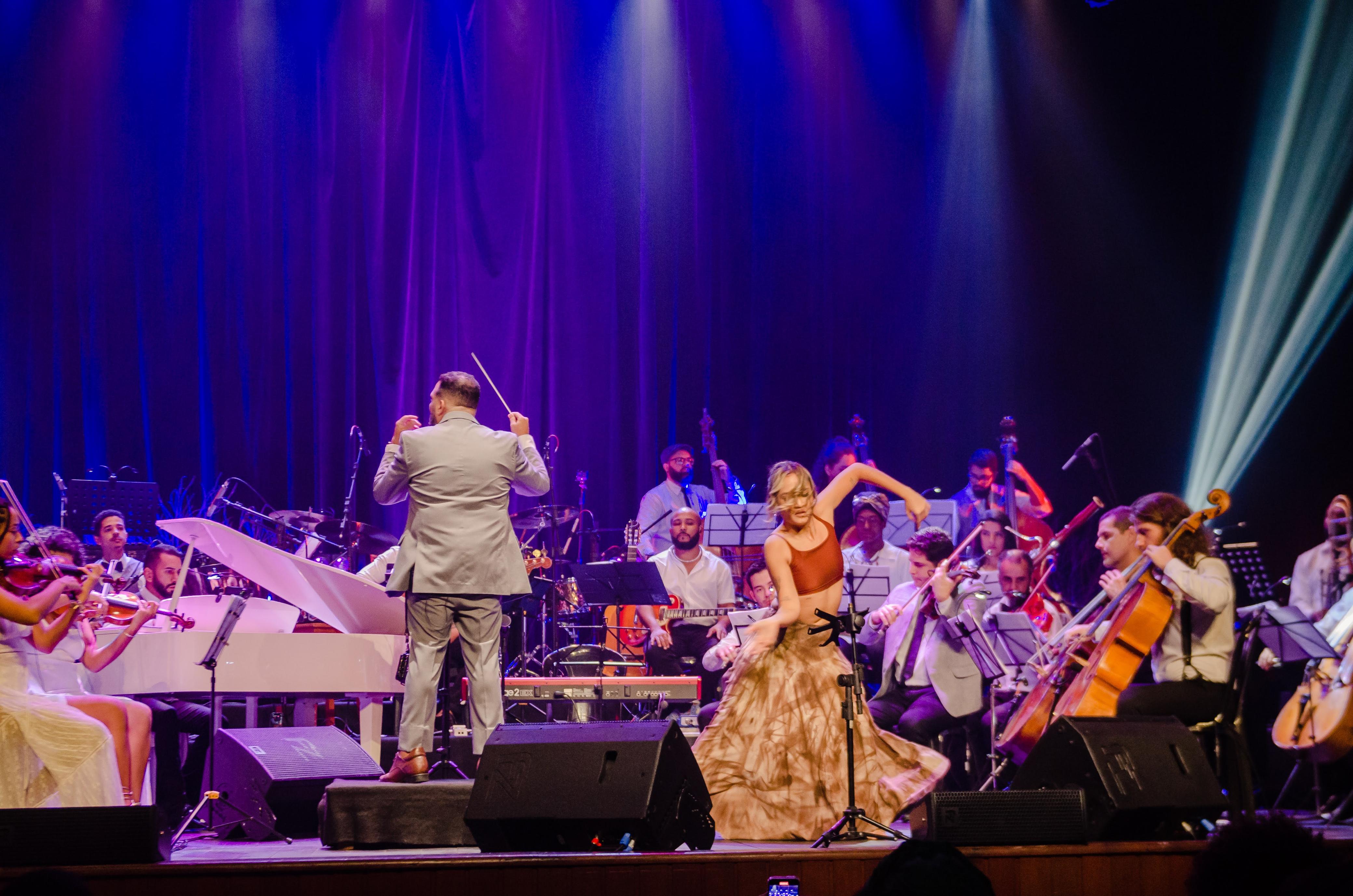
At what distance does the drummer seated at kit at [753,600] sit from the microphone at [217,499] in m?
4.02

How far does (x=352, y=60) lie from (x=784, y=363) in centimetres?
519

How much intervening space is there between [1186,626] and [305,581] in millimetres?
4513

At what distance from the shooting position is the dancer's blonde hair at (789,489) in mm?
5363

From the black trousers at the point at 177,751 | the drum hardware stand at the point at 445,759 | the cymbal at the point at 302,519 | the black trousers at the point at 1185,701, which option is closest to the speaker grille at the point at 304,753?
the drum hardware stand at the point at 445,759

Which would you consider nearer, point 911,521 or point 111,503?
point 111,503

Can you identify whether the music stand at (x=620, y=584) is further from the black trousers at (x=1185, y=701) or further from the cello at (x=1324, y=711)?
the cello at (x=1324, y=711)

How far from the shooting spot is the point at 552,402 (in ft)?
38.2

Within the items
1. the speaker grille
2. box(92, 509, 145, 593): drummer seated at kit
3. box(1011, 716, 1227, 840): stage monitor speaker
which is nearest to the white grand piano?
the speaker grille

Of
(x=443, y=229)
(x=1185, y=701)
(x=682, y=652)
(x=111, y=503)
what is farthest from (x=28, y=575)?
(x=443, y=229)

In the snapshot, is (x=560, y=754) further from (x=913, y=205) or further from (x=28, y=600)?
(x=913, y=205)

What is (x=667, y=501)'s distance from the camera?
10.4m

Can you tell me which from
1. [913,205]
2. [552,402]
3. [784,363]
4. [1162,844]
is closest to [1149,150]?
[913,205]

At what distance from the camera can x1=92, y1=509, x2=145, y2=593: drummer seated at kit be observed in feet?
26.1

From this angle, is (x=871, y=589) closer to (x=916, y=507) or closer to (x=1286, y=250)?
(x=916, y=507)
